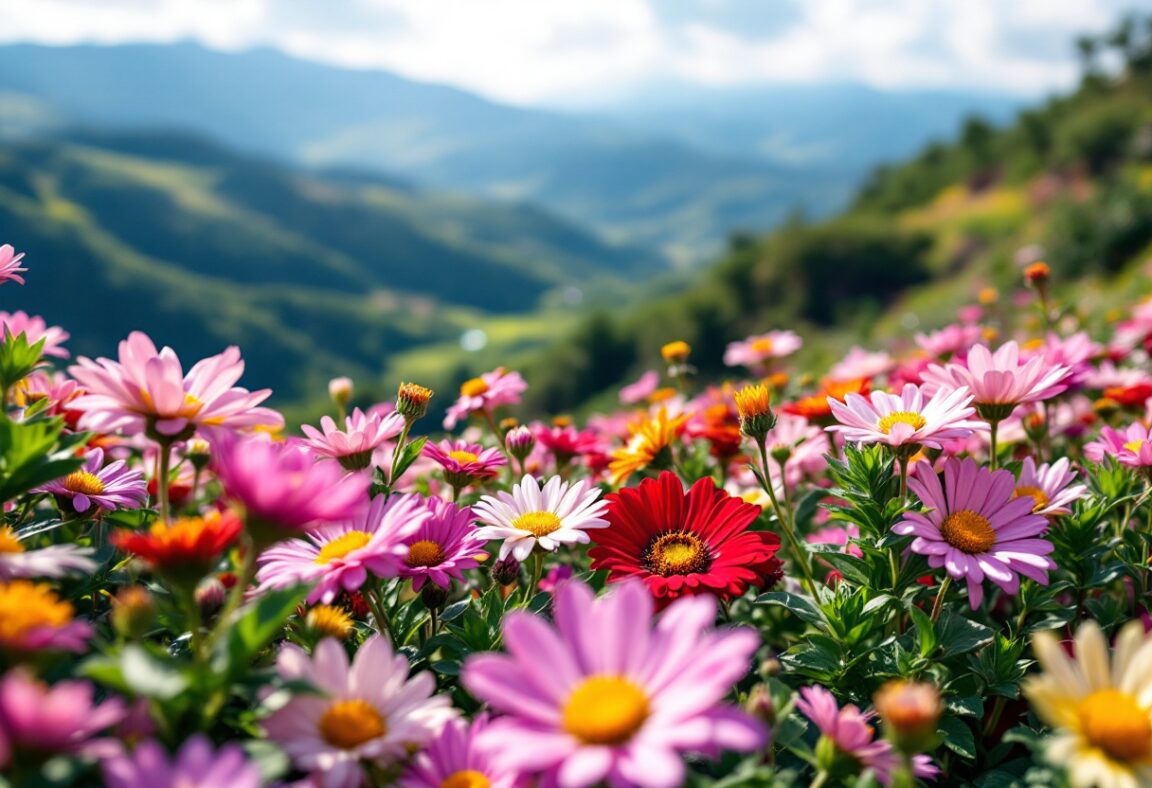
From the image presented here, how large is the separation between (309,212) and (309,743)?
191m

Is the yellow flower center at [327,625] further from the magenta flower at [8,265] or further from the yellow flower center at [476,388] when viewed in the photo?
the yellow flower center at [476,388]

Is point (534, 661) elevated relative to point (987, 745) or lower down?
elevated

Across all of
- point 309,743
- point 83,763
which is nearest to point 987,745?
point 309,743

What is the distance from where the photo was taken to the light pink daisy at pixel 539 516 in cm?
156

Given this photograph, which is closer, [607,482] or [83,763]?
[83,763]

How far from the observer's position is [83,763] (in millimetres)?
932

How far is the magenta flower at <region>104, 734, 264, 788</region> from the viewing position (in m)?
0.87

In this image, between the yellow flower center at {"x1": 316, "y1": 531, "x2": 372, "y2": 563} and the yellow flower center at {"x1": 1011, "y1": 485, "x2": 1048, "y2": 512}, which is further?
the yellow flower center at {"x1": 1011, "y1": 485, "x2": 1048, "y2": 512}

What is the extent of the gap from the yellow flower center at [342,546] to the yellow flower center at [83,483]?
0.61 meters

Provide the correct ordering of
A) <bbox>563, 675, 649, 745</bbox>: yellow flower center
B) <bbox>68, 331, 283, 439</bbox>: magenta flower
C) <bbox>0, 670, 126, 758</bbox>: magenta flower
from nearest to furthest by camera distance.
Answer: <bbox>0, 670, 126, 758</bbox>: magenta flower
<bbox>563, 675, 649, 745</bbox>: yellow flower center
<bbox>68, 331, 283, 439</bbox>: magenta flower

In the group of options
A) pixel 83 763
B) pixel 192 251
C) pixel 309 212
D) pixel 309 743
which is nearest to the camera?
pixel 83 763

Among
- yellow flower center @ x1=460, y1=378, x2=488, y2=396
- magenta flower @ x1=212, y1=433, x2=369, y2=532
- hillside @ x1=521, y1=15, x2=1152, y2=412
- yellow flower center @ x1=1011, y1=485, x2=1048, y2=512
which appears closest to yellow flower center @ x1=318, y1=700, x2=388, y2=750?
magenta flower @ x1=212, y1=433, x2=369, y2=532

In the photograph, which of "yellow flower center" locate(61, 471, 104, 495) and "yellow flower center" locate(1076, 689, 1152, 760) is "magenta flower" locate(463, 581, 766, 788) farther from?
"yellow flower center" locate(61, 471, 104, 495)

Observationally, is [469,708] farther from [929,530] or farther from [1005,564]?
[1005,564]
